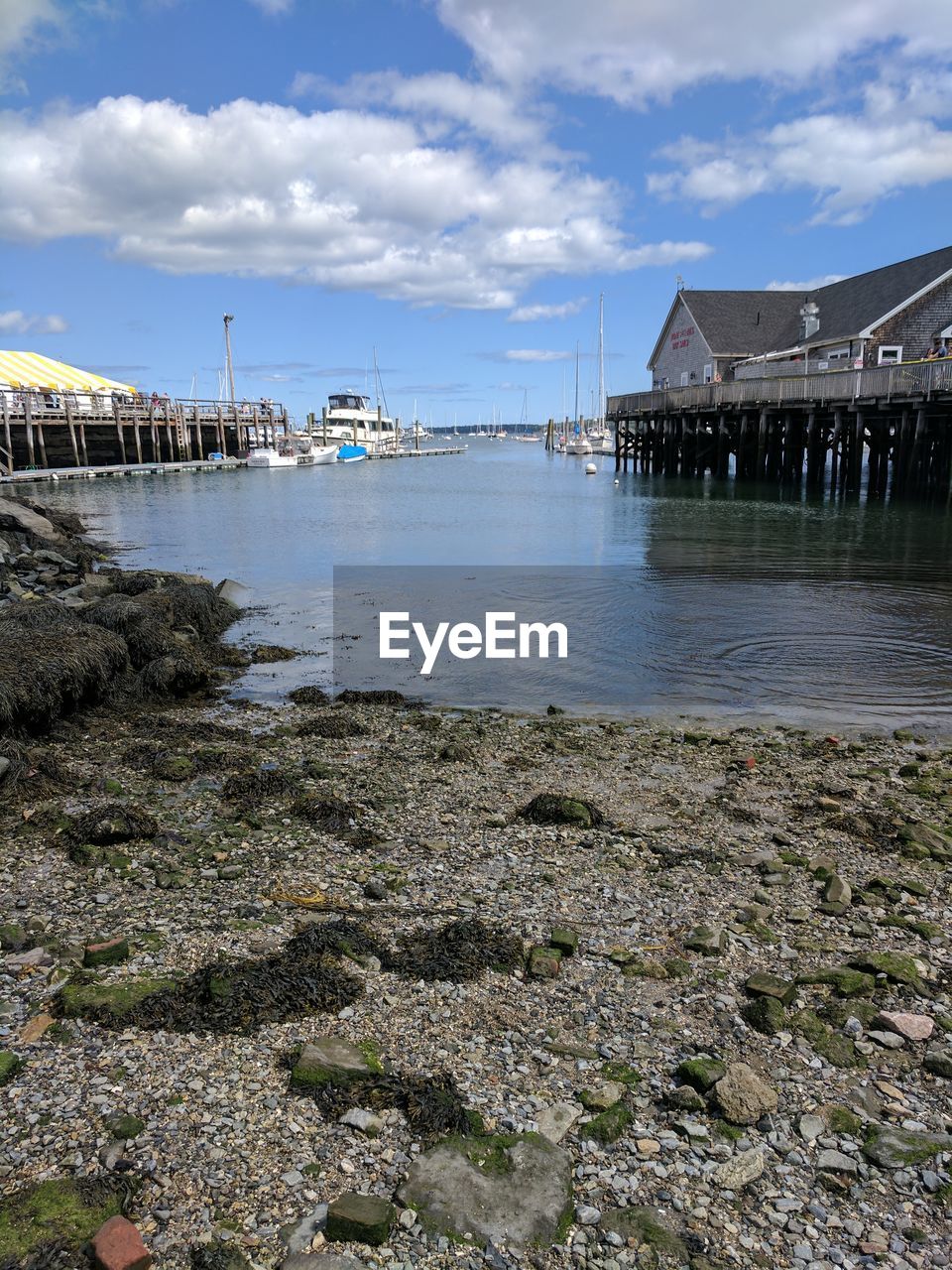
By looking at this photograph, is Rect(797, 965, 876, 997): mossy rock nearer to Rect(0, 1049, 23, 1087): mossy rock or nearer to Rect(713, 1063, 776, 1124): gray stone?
Rect(713, 1063, 776, 1124): gray stone

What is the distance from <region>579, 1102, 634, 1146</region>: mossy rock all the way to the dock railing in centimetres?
3602

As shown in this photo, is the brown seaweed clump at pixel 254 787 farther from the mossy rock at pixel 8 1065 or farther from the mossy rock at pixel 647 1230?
the mossy rock at pixel 647 1230

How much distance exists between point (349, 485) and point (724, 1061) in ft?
206

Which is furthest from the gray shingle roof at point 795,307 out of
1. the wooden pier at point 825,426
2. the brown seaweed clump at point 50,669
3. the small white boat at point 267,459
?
the brown seaweed clump at point 50,669

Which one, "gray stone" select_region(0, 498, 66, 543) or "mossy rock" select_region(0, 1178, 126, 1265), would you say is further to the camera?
"gray stone" select_region(0, 498, 66, 543)

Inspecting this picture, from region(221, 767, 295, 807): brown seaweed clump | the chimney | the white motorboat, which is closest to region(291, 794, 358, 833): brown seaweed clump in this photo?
Result: region(221, 767, 295, 807): brown seaweed clump

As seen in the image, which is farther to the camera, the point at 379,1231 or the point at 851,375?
the point at 851,375

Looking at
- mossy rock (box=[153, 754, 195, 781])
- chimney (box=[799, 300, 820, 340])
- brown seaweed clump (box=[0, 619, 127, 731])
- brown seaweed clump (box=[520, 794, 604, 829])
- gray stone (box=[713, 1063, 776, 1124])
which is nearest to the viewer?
gray stone (box=[713, 1063, 776, 1124])

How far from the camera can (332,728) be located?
10.3 metres

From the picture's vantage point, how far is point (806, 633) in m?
15.9

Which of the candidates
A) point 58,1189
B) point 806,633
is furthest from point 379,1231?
point 806,633

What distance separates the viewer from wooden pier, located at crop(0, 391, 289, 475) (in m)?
60.8

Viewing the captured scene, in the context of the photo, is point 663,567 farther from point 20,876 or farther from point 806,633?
point 20,876
